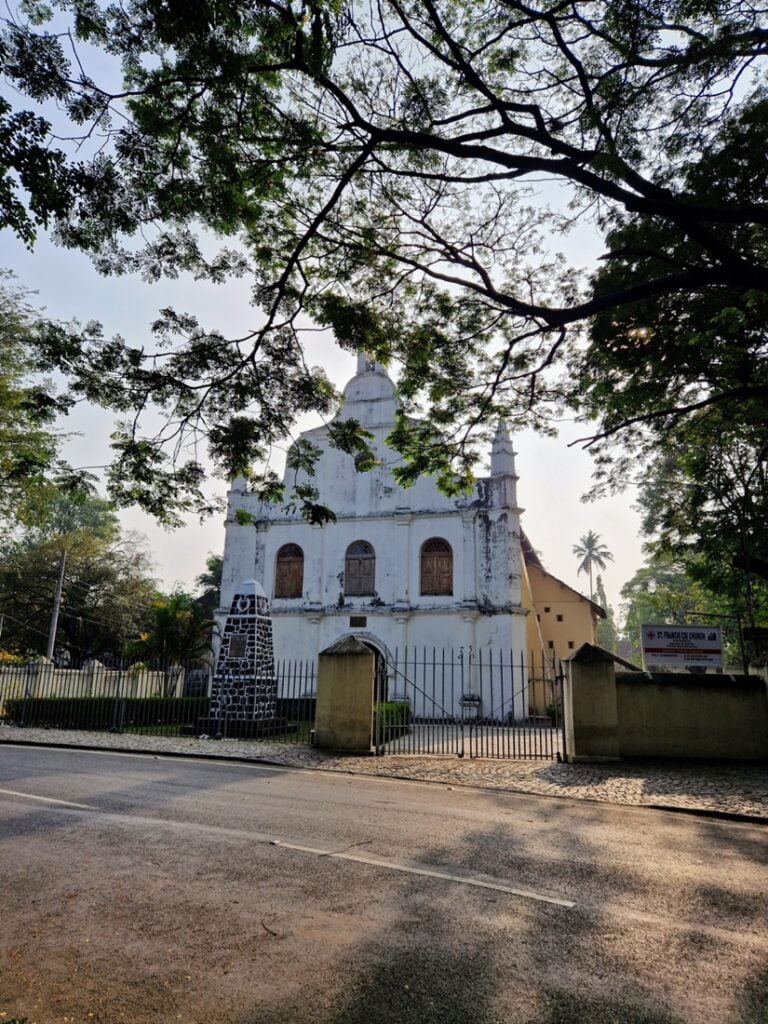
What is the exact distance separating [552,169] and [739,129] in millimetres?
2624

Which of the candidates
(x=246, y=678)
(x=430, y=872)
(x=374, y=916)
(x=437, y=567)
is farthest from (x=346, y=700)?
(x=437, y=567)

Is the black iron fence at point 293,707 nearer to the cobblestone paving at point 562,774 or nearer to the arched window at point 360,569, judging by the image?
the cobblestone paving at point 562,774

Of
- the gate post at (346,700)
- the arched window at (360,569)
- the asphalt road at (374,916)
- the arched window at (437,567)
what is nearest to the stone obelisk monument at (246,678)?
the gate post at (346,700)

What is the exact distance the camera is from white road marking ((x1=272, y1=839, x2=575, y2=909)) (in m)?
4.12

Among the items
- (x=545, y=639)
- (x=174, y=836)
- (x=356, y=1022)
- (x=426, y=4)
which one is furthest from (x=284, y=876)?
(x=545, y=639)

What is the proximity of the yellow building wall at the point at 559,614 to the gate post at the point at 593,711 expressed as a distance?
57.3 ft

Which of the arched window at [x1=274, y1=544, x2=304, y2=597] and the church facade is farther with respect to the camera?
the arched window at [x1=274, y1=544, x2=304, y2=597]

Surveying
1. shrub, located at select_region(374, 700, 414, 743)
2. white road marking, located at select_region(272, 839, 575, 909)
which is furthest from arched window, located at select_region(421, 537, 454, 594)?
white road marking, located at select_region(272, 839, 575, 909)

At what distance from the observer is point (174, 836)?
554 centimetres

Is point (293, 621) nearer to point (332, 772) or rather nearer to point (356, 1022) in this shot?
point (332, 772)

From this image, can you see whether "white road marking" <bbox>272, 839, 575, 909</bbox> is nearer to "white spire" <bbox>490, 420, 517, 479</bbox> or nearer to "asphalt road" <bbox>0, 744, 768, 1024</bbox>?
"asphalt road" <bbox>0, 744, 768, 1024</bbox>

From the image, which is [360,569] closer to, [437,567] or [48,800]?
[437,567]

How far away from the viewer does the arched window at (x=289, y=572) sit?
2577cm

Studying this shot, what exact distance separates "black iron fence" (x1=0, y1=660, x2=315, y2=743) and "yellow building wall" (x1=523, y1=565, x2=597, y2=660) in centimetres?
1267
